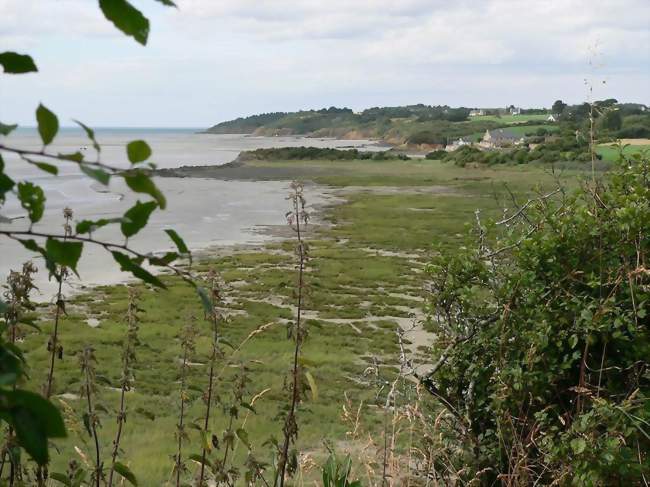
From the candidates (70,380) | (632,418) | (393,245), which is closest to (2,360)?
(632,418)

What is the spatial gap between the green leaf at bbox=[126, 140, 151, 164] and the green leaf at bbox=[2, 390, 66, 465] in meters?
0.34

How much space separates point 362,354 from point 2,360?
14.7 meters

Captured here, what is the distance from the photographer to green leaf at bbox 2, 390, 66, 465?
0.76 meters

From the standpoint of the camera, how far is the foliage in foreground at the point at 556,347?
128 inches

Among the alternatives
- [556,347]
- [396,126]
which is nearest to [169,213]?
[556,347]

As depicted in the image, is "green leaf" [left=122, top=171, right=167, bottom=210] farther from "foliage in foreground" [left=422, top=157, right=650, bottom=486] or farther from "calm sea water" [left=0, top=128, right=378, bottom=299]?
"calm sea water" [left=0, top=128, right=378, bottom=299]

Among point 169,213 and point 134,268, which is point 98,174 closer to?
point 134,268

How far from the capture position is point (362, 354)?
1530 cm

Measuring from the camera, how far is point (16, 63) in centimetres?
98

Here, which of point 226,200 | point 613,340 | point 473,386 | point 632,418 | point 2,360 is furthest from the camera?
point 226,200

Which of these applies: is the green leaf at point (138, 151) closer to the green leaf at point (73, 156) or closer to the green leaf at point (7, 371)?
the green leaf at point (73, 156)

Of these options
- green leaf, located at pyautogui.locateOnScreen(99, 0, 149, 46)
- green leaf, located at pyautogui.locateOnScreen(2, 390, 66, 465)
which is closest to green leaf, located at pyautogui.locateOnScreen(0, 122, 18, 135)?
green leaf, located at pyautogui.locateOnScreen(99, 0, 149, 46)

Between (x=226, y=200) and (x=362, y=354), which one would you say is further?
(x=226, y=200)

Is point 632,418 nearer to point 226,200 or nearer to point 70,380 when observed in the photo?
point 70,380
